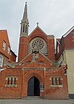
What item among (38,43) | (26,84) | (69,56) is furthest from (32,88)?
(38,43)

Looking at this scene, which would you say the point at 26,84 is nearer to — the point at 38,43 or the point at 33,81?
the point at 33,81

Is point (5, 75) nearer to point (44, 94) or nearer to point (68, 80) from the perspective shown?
point (44, 94)

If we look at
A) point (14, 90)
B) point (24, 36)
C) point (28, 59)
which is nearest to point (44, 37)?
point (24, 36)

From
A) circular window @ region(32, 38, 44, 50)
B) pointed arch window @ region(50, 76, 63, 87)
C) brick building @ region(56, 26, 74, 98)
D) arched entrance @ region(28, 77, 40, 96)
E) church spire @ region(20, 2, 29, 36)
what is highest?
church spire @ region(20, 2, 29, 36)

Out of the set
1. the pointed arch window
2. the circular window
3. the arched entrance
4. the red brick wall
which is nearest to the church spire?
the circular window

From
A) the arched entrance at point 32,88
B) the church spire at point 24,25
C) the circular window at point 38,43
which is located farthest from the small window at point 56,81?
the church spire at point 24,25

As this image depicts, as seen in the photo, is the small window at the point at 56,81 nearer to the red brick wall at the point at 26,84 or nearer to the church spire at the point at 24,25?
the red brick wall at the point at 26,84

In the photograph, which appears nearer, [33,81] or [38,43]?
[33,81]

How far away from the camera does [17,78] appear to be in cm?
2261

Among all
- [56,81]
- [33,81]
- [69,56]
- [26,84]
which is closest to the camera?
[56,81]

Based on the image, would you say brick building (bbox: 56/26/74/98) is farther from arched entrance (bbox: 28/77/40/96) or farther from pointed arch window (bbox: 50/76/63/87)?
arched entrance (bbox: 28/77/40/96)

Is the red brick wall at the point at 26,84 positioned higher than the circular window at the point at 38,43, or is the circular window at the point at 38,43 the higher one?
the circular window at the point at 38,43

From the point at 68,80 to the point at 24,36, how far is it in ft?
63.4

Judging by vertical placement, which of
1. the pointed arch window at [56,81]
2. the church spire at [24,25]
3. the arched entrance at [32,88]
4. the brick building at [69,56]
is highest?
the church spire at [24,25]
